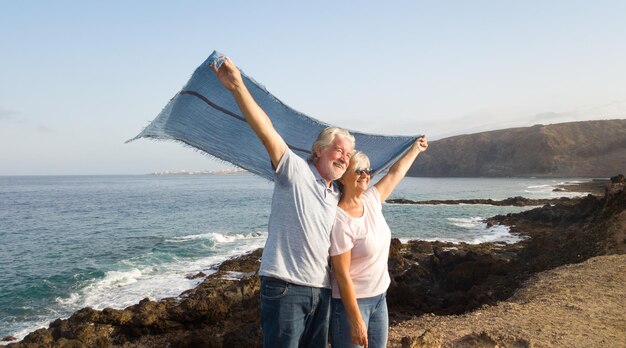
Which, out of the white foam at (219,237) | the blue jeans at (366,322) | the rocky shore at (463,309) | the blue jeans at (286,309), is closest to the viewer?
the blue jeans at (286,309)

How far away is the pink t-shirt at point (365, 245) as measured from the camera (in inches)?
102

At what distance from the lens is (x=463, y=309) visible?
8.71 metres

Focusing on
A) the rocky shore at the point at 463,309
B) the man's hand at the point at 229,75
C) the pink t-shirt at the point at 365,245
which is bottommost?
the rocky shore at the point at 463,309

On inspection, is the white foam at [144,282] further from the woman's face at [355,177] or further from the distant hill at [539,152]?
the distant hill at [539,152]

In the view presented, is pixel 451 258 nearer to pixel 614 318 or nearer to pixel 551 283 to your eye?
pixel 551 283

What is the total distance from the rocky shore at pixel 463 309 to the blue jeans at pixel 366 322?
217 cm

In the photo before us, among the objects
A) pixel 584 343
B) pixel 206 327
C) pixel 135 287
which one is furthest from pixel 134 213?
pixel 584 343

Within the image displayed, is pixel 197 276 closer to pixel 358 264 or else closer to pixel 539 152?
pixel 358 264

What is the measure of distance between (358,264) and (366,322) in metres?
0.39

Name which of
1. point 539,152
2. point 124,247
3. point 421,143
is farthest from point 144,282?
point 539,152

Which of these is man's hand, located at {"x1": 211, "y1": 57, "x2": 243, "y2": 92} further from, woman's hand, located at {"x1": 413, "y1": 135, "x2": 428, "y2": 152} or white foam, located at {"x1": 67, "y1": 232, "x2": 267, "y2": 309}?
white foam, located at {"x1": 67, "y1": 232, "x2": 267, "y2": 309}

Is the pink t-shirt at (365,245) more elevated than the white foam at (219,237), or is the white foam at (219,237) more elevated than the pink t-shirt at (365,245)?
the pink t-shirt at (365,245)

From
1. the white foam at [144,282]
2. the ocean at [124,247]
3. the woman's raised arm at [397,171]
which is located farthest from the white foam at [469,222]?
the woman's raised arm at [397,171]

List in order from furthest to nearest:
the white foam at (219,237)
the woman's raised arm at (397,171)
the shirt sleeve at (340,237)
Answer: the white foam at (219,237) → the woman's raised arm at (397,171) → the shirt sleeve at (340,237)
